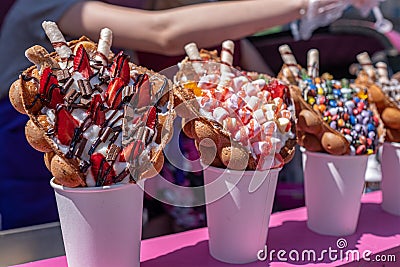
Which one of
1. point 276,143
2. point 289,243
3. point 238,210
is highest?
point 276,143

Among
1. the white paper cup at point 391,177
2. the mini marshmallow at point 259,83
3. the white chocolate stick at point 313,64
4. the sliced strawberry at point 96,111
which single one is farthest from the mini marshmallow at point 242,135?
the white paper cup at point 391,177

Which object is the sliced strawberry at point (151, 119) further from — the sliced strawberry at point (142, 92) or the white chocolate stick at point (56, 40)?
the white chocolate stick at point (56, 40)

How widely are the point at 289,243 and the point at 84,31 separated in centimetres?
66

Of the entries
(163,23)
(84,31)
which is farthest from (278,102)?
(84,31)

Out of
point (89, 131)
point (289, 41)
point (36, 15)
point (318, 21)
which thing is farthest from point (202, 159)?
point (289, 41)

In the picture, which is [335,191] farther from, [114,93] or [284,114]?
[114,93]

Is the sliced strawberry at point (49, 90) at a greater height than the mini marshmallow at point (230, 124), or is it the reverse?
the sliced strawberry at point (49, 90)

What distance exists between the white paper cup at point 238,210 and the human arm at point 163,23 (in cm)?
45

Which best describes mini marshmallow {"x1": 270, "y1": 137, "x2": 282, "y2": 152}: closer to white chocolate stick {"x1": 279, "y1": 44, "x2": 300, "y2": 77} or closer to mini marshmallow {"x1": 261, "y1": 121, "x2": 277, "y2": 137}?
mini marshmallow {"x1": 261, "y1": 121, "x2": 277, "y2": 137}

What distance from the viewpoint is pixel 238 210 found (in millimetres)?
809

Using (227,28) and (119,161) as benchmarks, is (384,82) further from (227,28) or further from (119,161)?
(119,161)

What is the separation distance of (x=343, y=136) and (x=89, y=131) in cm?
46

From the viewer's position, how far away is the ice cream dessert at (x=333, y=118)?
914 mm

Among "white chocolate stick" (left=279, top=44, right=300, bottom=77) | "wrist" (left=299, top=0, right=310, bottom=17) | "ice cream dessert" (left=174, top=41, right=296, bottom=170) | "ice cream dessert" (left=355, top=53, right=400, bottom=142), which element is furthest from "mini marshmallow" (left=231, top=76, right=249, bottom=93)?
"wrist" (left=299, top=0, right=310, bottom=17)
